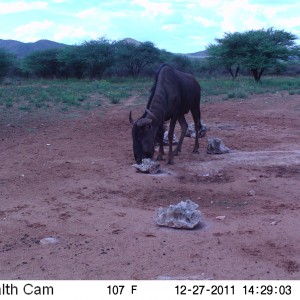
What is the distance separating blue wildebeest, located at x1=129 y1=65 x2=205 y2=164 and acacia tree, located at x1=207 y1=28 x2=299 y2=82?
971 inches

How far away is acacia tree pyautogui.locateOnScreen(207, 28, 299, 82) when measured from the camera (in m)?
35.8

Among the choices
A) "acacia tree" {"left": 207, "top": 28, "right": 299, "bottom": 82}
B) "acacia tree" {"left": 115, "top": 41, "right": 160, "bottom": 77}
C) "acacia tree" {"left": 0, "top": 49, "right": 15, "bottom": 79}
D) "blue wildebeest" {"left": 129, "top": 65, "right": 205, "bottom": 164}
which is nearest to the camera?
"blue wildebeest" {"left": 129, "top": 65, "right": 205, "bottom": 164}

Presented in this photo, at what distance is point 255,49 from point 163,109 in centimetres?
2788

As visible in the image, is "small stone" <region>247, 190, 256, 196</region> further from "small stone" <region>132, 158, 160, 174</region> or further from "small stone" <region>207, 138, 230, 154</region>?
"small stone" <region>207, 138, 230, 154</region>

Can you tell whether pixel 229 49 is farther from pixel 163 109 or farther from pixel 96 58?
pixel 163 109

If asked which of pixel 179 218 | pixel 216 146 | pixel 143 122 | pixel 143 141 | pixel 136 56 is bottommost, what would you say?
pixel 179 218

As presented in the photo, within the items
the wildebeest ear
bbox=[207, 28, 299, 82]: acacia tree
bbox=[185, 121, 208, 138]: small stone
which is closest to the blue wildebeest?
the wildebeest ear

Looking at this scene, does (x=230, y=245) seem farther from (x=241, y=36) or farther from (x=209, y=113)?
(x=241, y=36)

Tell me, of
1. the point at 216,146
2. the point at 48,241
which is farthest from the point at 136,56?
the point at 48,241

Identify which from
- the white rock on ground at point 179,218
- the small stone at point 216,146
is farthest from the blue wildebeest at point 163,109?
the white rock on ground at point 179,218

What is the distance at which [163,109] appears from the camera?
10.5 meters

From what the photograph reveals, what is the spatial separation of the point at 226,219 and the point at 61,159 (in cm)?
485

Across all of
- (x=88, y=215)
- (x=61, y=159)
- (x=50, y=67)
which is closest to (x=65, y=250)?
(x=88, y=215)

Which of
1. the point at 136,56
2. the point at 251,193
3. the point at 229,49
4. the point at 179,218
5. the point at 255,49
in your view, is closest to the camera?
the point at 179,218
